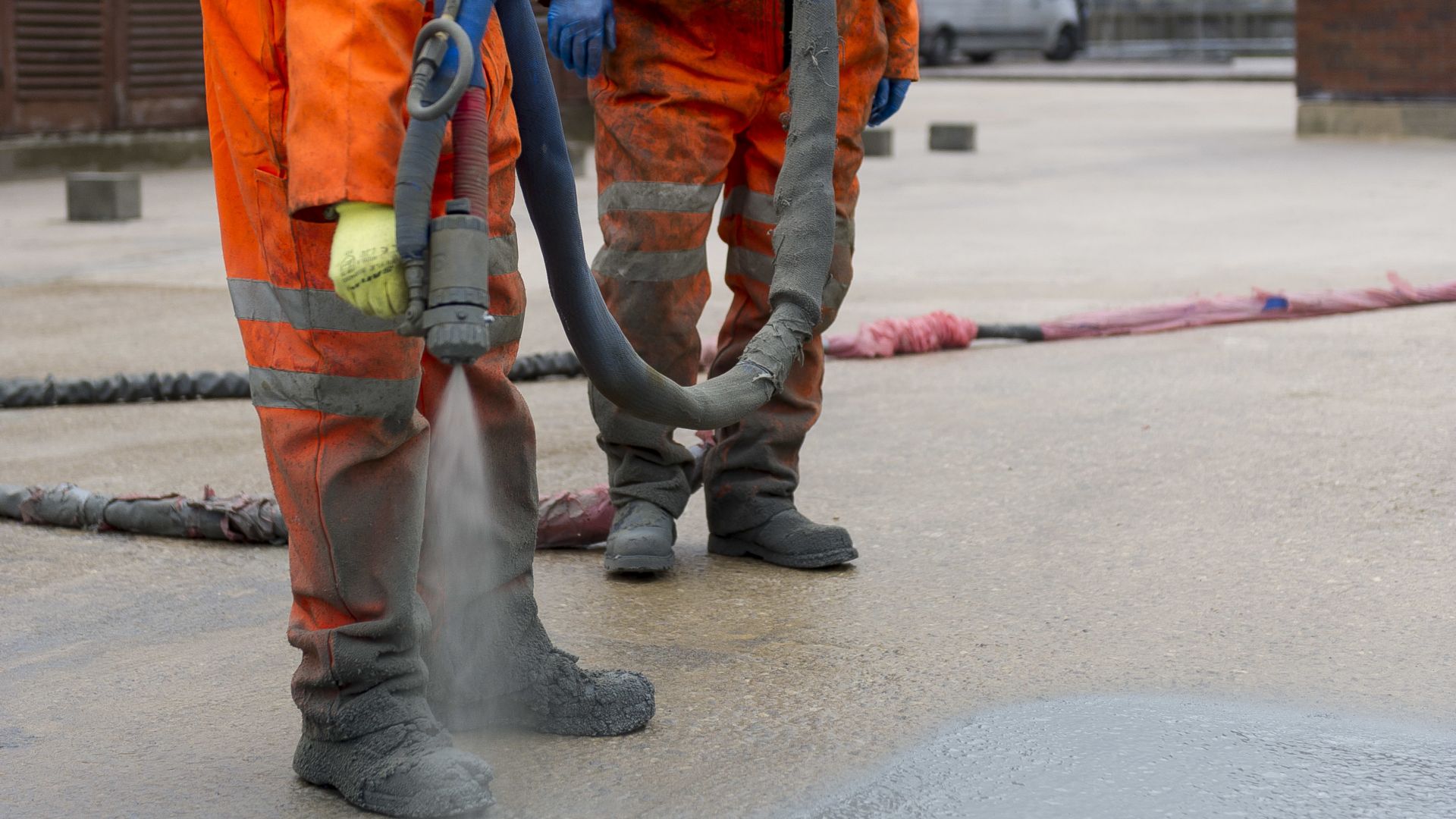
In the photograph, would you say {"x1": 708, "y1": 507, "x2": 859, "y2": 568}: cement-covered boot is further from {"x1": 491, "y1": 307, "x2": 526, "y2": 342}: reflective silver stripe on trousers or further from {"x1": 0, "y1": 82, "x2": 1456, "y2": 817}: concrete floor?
{"x1": 491, "y1": 307, "x2": 526, "y2": 342}: reflective silver stripe on trousers

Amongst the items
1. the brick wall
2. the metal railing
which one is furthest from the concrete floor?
the metal railing

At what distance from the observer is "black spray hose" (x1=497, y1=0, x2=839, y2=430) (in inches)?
91.5

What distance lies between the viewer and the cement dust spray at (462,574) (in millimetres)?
2596

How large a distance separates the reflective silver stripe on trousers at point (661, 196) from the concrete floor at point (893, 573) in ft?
2.37

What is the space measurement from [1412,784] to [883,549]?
1.36 m

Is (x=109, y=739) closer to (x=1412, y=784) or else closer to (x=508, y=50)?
(x=508, y=50)

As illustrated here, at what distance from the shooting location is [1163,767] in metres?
2.46

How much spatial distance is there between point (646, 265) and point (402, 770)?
52.5 inches

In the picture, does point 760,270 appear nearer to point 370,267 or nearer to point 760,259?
point 760,259

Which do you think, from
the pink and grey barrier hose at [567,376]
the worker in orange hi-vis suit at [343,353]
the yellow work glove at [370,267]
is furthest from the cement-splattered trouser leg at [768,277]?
the yellow work glove at [370,267]

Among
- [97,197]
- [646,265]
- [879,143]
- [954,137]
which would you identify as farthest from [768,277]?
[954,137]

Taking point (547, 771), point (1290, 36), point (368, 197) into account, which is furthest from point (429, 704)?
point (1290, 36)

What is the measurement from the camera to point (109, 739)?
2.59 meters

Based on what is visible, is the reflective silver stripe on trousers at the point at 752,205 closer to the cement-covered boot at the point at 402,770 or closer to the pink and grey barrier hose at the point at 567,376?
→ the pink and grey barrier hose at the point at 567,376
